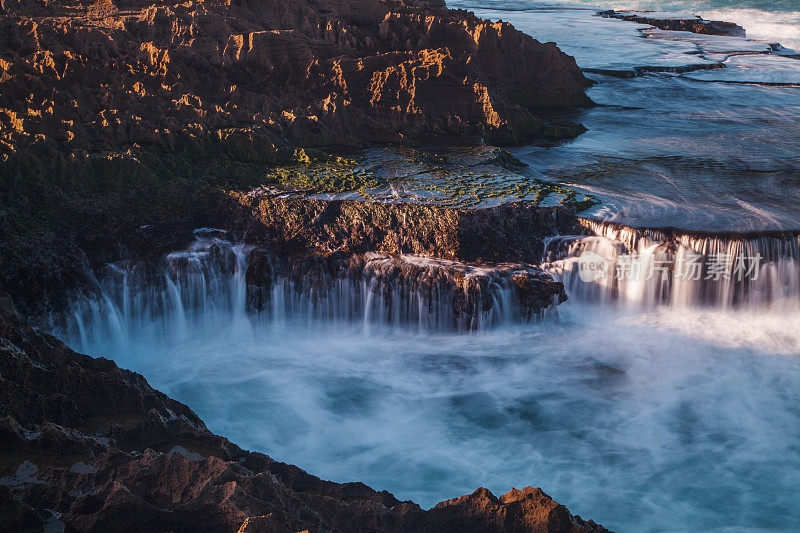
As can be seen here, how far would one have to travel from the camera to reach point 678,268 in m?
9.37

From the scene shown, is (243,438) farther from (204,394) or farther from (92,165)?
(92,165)

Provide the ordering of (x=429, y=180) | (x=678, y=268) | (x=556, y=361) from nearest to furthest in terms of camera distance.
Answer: (x=556, y=361)
(x=678, y=268)
(x=429, y=180)

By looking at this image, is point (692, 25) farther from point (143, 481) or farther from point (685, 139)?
point (143, 481)

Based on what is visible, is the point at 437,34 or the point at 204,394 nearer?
the point at 204,394

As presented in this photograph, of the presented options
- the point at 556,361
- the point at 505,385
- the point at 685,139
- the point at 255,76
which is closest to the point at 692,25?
the point at 685,139

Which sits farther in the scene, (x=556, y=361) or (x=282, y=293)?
(x=282, y=293)

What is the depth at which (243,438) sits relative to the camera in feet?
24.6

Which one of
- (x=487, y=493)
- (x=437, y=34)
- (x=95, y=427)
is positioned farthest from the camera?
(x=437, y=34)

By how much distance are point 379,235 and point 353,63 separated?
4615 mm

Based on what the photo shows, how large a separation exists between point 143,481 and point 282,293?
195 inches

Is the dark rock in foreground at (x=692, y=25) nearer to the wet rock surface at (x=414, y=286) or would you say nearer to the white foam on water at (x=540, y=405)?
the white foam on water at (x=540, y=405)

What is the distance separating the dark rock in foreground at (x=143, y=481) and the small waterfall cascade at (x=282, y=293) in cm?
256

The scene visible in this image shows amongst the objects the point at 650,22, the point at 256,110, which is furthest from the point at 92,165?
the point at 650,22

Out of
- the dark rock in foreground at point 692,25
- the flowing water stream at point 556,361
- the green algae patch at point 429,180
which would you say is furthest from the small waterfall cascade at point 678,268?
the dark rock in foreground at point 692,25
